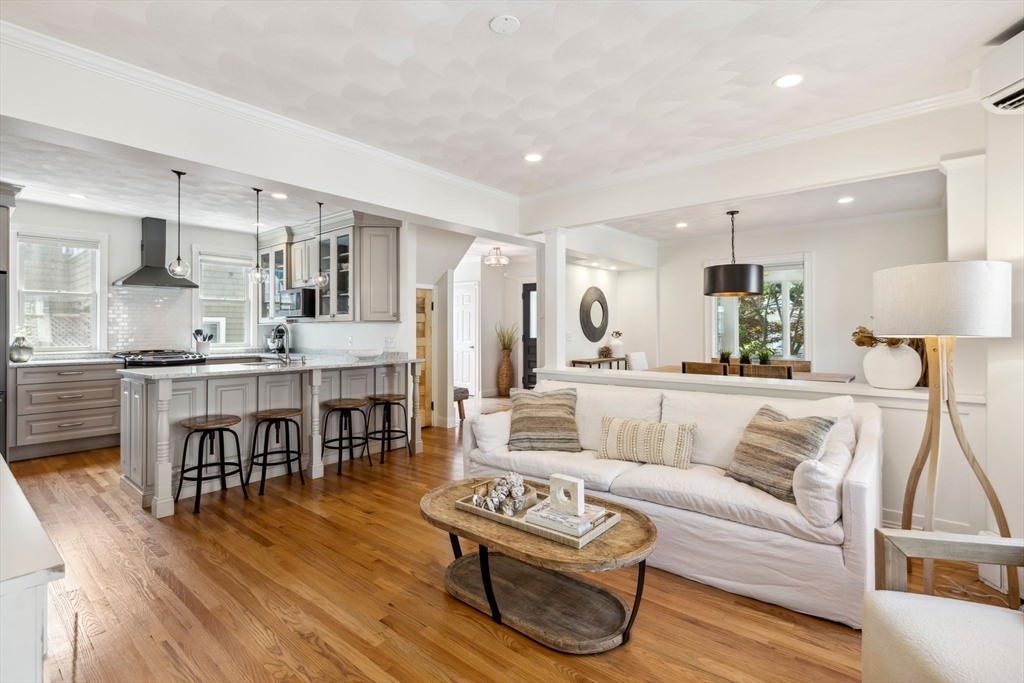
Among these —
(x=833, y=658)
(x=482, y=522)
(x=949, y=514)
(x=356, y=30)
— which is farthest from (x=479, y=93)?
(x=949, y=514)

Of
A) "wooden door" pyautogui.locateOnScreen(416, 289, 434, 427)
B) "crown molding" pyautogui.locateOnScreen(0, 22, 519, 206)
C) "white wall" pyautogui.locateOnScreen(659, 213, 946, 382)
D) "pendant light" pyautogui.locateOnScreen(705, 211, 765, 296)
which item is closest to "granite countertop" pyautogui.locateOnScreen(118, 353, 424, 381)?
"wooden door" pyautogui.locateOnScreen(416, 289, 434, 427)

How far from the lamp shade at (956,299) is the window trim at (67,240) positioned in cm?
749

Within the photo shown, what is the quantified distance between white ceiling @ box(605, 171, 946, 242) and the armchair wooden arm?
288cm

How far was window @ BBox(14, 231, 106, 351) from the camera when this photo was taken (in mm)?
5395

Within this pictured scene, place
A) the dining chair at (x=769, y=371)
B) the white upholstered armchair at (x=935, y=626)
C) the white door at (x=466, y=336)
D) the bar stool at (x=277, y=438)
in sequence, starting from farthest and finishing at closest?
the white door at (x=466, y=336) → the dining chair at (x=769, y=371) → the bar stool at (x=277, y=438) → the white upholstered armchair at (x=935, y=626)

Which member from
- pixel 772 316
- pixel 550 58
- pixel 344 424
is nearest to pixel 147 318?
pixel 344 424

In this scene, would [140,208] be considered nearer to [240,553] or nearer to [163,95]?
[163,95]

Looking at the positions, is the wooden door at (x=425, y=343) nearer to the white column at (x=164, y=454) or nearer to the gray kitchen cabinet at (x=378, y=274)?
the gray kitchen cabinet at (x=378, y=274)

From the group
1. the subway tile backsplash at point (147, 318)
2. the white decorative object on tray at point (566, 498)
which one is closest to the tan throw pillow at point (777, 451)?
the white decorative object on tray at point (566, 498)

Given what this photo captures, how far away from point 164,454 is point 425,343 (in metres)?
3.23

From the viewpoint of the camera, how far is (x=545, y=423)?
Result: 3.49 m

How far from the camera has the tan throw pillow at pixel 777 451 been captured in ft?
8.01

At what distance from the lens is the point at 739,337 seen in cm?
679

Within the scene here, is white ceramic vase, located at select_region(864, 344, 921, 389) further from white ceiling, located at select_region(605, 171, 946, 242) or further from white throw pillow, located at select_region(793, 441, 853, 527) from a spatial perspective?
white ceiling, located at select_region(605, 171, 946, 242)
